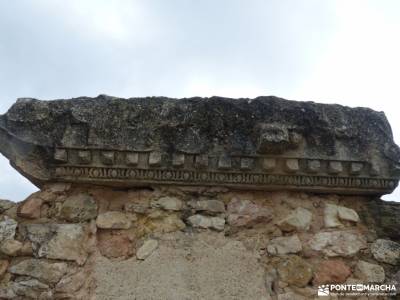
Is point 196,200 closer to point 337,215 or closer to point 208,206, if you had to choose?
point 208,206

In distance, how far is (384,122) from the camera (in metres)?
2.84

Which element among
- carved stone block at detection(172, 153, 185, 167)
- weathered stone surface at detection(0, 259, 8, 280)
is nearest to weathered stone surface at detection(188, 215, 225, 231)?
carved stone block at detection(172, 153, 185, 167)

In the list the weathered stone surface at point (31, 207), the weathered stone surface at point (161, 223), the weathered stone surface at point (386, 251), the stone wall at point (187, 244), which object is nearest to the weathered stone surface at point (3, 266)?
the stone wall at point (187, 244)

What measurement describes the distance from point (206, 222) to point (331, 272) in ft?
2.49

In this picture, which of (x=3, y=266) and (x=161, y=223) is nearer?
(x=3, y=266)

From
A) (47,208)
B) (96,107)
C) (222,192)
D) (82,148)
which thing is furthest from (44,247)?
(222,192)

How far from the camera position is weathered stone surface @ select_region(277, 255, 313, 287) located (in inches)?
100

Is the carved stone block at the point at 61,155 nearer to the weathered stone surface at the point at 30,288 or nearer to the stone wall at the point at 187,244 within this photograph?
the stone wall at the point at 187,244

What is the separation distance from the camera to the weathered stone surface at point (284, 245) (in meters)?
2.61

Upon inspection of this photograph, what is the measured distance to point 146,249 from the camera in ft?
8.42

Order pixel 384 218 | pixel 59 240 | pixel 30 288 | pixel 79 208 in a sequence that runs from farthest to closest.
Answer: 1. pixel 384 218
2. pixel 79 208
3. pixel 59 240
4. pixel 30 288

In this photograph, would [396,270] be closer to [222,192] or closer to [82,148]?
[222,192]

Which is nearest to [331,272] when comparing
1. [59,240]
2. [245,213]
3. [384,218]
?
[384,218]

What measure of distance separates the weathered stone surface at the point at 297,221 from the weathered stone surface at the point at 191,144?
15 cm
